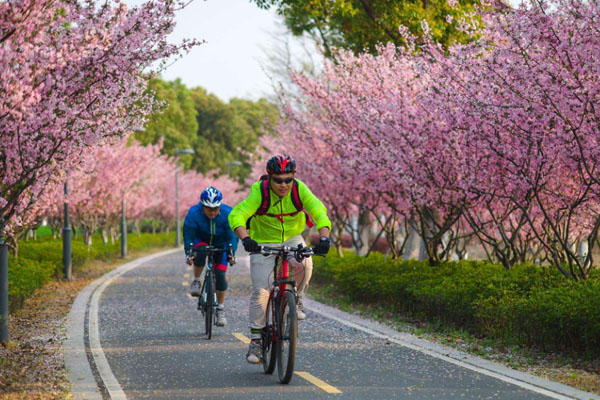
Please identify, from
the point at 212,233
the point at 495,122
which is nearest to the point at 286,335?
the point at 212,233

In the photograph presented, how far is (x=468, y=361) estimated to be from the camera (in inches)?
341

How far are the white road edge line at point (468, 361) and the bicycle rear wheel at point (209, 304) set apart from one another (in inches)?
80.8

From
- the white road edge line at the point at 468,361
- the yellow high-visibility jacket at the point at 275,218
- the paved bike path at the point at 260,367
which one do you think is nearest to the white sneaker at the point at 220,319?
the paved bike path at the point at 260,367

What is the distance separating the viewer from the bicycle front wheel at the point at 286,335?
720 centimetres

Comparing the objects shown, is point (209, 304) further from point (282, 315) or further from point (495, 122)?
point (495, 122)

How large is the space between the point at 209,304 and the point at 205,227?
975mm

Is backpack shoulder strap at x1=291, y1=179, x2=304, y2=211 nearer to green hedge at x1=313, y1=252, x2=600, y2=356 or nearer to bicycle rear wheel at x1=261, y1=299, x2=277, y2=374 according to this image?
bicycle rear wheel at x1=261, y1=299, x2=277, y2=374

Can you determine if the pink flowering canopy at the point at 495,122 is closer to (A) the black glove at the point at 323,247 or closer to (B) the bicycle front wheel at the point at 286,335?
(A) the black glove at the point at 323,247

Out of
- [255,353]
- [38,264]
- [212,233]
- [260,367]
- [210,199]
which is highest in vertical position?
[210,199]

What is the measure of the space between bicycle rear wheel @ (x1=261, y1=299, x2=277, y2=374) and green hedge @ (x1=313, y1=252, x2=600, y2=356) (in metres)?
2.86

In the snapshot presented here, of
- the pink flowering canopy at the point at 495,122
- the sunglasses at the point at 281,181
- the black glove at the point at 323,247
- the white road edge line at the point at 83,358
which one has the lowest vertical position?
the white road edge line at the point at 83,358

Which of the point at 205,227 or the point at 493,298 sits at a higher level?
the point at 205,227

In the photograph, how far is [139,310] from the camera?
1398 cm

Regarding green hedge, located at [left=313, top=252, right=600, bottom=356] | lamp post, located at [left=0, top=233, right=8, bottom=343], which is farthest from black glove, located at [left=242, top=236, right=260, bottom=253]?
lamp post, located at [left=0, top=233, right=8, bottom=343]
